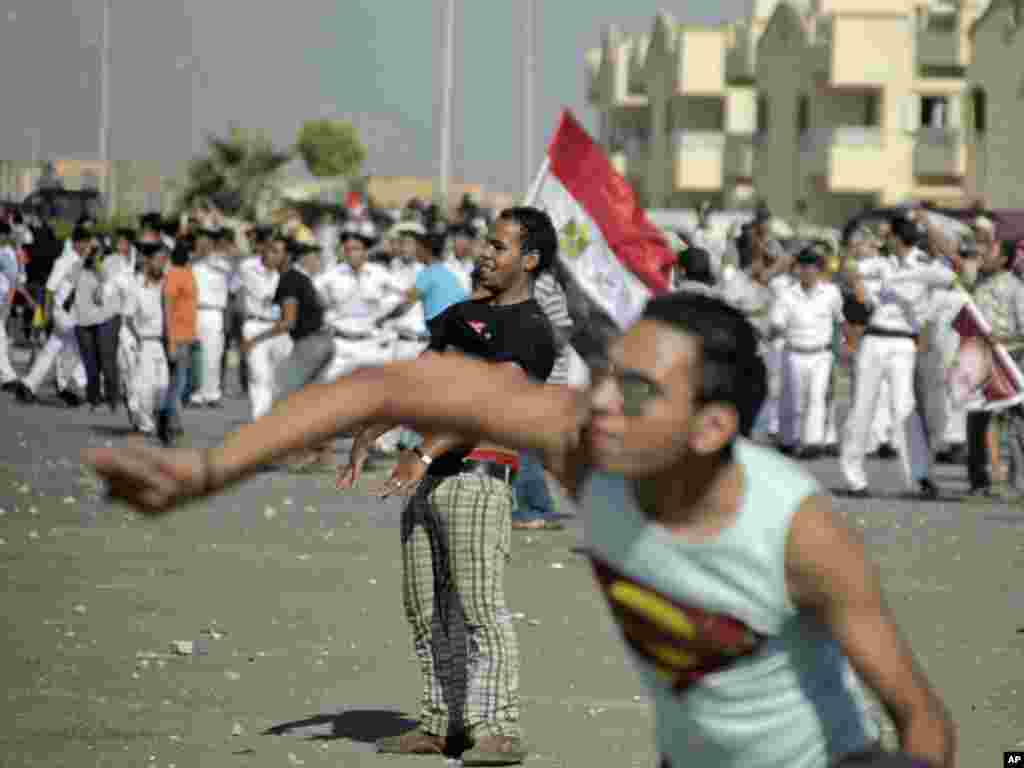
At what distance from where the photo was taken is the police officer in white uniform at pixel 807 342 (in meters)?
23.0

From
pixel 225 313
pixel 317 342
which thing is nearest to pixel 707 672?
pixel 317 342

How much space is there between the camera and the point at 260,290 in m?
26.1

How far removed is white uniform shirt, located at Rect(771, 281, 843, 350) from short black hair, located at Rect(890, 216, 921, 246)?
12.5 ft

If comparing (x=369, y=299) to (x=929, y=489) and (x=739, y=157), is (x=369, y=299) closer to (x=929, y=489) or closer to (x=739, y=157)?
(x=929, y=489)

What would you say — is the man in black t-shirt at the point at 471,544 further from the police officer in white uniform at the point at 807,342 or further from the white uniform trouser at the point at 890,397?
the police officer in white uniform at the point at 807,342

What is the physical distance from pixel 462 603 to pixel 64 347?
20.8 m

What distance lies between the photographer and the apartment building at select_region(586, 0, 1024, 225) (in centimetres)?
9112

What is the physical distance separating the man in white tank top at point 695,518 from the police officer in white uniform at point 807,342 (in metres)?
18.9

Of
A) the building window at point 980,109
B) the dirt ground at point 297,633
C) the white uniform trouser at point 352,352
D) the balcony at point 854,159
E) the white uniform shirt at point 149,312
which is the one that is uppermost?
the building window at point 980,109

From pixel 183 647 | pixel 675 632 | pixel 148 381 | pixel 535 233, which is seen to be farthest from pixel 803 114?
pixel 675 632

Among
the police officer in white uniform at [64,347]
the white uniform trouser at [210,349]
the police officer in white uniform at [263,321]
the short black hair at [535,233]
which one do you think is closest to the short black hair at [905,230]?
the police officer in white uniform at [263,321]

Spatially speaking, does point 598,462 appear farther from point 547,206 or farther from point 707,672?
point 547,206

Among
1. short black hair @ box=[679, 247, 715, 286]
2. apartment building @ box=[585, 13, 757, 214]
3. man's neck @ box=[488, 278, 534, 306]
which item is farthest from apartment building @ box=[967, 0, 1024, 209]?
man's neck @ box=[488, 278, 534, 306]

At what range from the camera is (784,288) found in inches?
920
